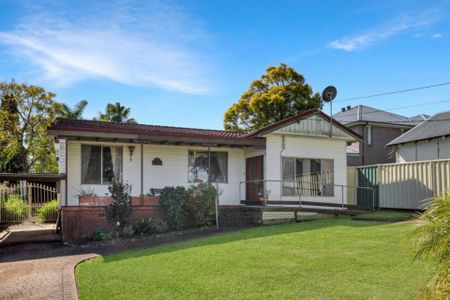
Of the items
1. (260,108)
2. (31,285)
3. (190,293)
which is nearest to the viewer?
(190,293)

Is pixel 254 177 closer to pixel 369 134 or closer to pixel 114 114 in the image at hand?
pixel 369 134

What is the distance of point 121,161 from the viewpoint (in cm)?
1648

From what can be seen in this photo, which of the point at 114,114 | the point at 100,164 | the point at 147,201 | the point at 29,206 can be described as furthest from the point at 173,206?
the point at 114,114

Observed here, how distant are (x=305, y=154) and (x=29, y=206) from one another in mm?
12718

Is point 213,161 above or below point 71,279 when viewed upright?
above

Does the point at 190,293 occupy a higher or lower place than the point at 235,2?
lower

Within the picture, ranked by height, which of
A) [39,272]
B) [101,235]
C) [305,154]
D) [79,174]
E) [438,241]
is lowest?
[39,272]

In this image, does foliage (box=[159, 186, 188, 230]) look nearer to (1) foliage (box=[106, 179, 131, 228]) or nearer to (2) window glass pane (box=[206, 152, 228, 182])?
(1) foliage (box=[106, 179, 131, 228])

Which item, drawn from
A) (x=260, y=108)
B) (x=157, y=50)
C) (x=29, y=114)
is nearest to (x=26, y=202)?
(x=157, y=50)

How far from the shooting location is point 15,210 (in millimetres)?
19234

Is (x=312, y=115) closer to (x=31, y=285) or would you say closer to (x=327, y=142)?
(x=327, y=142)

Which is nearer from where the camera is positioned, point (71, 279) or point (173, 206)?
point (71, 279)

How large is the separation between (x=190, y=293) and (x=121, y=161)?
34.9 feet

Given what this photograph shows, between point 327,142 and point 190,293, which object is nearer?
point 190,293
